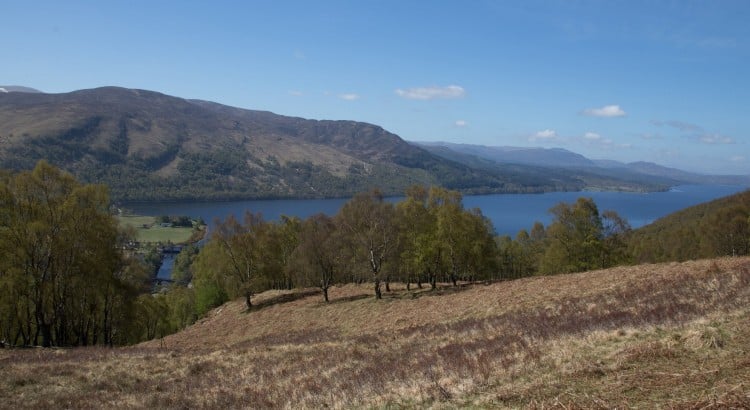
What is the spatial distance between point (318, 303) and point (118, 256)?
53.7ft

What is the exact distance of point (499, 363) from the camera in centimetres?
1034

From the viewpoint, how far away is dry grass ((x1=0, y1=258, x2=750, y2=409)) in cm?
764

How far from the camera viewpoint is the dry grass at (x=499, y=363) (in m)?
7.64

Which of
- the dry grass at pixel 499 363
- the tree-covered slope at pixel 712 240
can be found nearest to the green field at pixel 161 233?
the tree-covered slope at pixel 712 240

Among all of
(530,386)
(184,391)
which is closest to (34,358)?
(184,391)

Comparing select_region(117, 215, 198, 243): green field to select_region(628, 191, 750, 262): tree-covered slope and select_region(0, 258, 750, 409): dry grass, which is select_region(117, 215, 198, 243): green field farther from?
select_region(0, 258, 750, 409): dry grass

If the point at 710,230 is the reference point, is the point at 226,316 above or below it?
below

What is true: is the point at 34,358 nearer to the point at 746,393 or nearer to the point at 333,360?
the point at 333,360

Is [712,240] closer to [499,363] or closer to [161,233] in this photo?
[499,363]

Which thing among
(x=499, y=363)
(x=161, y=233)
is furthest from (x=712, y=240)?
(x=161, y=233)

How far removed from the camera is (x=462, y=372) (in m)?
10.1

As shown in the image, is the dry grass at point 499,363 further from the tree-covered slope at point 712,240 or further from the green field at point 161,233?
the green field at point 161,233

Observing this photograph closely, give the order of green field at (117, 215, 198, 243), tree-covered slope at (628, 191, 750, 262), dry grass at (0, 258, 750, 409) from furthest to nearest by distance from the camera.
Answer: green field at (117, 215, 198, 243) → tree-covered slope at (628, 191, 750, 262) → dry grass at (0, 258, 750, 409)

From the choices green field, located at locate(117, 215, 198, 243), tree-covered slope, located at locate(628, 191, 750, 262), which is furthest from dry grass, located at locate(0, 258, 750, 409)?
green field, located at locate(117, 215, 198, 243)
